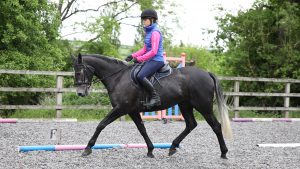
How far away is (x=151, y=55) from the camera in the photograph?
22.7ft

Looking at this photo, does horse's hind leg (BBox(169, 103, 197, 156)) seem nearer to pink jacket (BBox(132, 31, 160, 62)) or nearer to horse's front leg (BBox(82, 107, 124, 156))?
pink jacket (BBox(132, 31, 160, 62))

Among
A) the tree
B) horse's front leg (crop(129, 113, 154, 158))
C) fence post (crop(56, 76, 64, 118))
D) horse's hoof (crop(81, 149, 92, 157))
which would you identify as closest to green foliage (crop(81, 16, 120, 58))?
the tree

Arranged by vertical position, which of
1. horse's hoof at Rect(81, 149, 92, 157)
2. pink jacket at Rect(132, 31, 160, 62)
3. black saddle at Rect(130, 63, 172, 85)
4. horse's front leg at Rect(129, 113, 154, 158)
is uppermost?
pink jacket at Rect(132, 31, 160, 62)

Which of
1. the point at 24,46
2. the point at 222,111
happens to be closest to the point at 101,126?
the point at 222,111

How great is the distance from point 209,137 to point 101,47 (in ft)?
51.1

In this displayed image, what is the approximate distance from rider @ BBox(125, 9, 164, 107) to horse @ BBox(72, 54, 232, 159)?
0.16 meters

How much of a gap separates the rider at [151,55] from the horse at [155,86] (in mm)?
160

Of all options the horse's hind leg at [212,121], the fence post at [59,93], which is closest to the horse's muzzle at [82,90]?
the horse's hind leg at [212,121]

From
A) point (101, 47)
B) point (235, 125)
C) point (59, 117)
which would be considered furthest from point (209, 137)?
point (101, 47)

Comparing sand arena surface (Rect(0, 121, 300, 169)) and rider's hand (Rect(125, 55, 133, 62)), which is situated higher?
rider's hand (Rect(125, 55, 133, 62))

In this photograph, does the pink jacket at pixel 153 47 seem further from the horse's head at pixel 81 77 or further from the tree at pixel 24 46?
the tree at pixel 24 46

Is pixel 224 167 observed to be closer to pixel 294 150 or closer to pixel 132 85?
pixel 132 85

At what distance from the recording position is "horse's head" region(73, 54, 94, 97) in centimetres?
689

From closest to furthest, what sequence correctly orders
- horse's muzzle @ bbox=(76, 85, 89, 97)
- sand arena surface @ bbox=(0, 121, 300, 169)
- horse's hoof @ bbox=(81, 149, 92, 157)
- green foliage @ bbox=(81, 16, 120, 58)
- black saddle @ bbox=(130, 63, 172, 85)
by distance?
sand arena surface @ bbox=(0, 121, 300, 169)
horse's hoof @ bbox=(81, 149, 92, 157)
horse's muzzle @ bbox=(76, 85, 89, 97)
black saddle @ bbox=(130, 63, 172, 85)
green foliage @ bbox=(81, 16, 120, 58)
